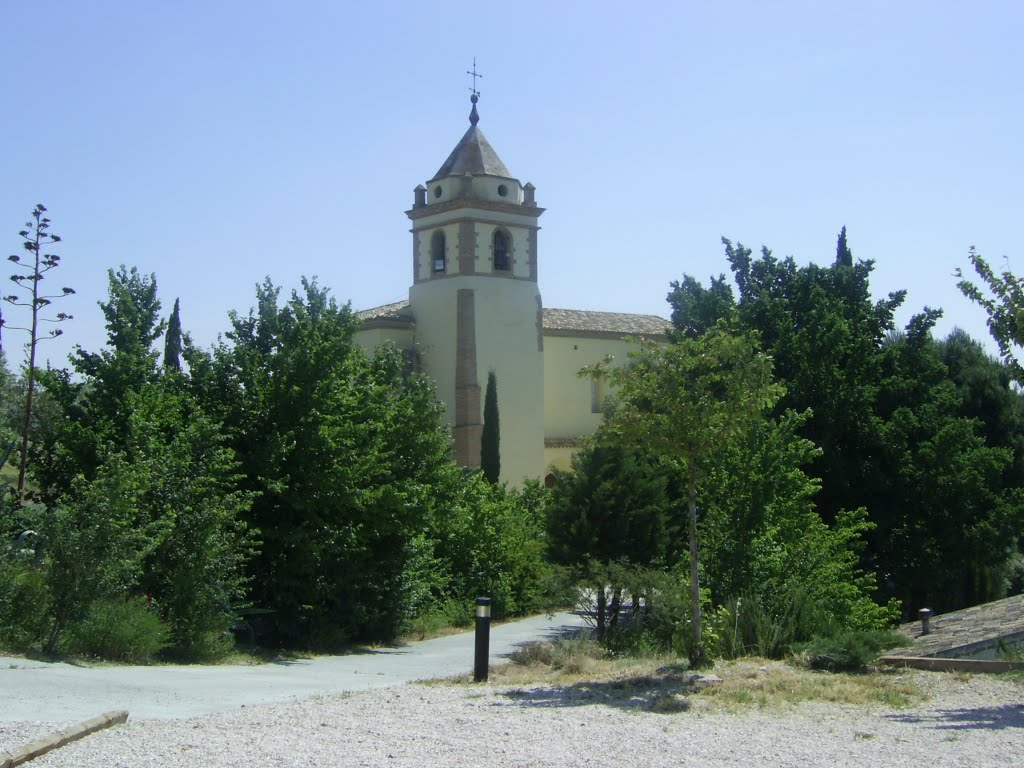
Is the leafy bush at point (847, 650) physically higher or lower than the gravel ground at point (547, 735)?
higher

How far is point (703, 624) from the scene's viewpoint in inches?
604

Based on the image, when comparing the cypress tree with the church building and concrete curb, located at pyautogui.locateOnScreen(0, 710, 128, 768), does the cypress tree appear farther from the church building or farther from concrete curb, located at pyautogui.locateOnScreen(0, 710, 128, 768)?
concrete curb, located at pyautogui.locateOnScreen(0, 710, 128, 768)

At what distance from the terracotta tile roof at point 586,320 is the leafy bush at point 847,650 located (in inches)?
1522

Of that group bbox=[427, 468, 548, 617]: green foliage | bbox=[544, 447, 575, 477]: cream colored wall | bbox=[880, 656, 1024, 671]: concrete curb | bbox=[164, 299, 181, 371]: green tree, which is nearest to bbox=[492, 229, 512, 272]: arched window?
bbox=[544, 447, 575, 477]: cream colored wall

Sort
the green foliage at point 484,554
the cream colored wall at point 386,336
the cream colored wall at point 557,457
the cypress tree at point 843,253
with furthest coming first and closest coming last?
the cream colored wall at point 557,457 → the cream colored wall at point 386,336 → the cypress tree at point 843,253 → the green foliage at point 484,554

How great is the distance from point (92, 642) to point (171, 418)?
4.83 m

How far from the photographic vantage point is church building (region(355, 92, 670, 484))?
50031 millimetres

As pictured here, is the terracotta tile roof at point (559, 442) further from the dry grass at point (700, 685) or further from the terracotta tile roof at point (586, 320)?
the dry grass at point (700, 685)

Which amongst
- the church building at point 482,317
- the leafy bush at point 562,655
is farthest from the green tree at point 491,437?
the leafy bush at point 562,655

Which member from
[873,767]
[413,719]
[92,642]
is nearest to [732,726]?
[873,767]

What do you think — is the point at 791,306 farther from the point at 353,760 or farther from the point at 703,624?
the point at 353,760

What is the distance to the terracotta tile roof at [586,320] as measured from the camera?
174ft

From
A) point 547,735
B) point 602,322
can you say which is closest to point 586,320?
point 602,322

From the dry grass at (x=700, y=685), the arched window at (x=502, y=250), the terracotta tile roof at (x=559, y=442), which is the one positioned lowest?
the dry grass at (x=700, y=685)
